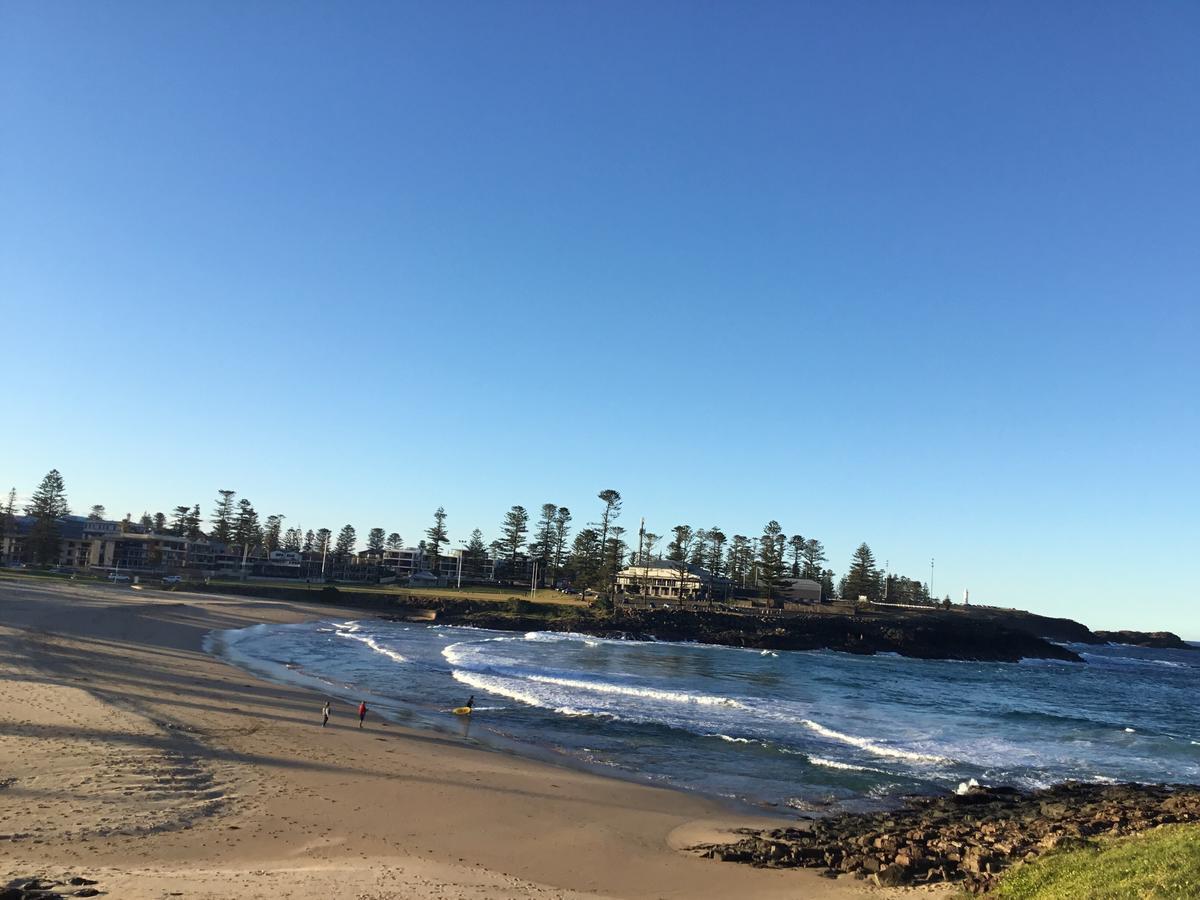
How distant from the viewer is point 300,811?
13.4m

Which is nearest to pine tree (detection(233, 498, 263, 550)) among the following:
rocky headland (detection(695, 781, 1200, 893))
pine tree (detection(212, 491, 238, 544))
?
pine tree (detection(212, 491, 238, 544))

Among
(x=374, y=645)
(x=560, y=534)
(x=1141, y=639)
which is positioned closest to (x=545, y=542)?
(x=560, y=534)

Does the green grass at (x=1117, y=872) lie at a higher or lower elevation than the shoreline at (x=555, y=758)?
higher

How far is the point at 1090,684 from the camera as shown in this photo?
58.9 meters

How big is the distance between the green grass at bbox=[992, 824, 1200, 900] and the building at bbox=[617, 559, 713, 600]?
86861 mm

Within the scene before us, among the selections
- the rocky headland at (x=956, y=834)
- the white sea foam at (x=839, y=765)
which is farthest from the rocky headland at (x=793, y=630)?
the rocky headland at (x=956, y=834)

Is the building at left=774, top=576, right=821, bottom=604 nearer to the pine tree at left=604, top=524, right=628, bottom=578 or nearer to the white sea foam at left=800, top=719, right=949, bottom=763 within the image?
the pine tree at left=604, top=524, right=628, bottom=578

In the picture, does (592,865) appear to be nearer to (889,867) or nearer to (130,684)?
(889,867)

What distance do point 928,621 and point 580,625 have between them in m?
44.8

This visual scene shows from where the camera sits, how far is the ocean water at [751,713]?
21.0 metres

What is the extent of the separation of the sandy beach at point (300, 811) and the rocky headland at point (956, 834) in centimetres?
79

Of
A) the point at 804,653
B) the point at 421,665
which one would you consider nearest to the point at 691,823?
the point at 421,665

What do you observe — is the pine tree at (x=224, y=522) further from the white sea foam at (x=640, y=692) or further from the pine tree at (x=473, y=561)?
the white sea foam at (x=640, y=692)

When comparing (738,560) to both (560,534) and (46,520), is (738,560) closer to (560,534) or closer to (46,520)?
(560,534)
